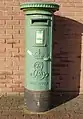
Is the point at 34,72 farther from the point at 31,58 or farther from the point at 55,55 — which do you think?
the point at 55,55

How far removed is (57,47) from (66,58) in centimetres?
31

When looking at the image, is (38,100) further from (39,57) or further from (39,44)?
(39,44)

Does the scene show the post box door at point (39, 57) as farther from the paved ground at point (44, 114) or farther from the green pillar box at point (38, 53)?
the paved ground at point (44, 114)

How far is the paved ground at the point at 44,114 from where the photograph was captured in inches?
210

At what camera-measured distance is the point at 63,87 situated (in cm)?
650

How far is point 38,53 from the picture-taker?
17.5 ft

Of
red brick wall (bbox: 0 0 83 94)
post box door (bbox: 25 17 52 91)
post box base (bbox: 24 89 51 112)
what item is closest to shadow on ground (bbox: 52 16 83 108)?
red brick wall (bbox: 0 0 83 94)

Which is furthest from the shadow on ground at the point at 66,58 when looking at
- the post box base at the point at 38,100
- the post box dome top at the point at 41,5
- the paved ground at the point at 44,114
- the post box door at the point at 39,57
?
the post box dome top at the point at 41,5

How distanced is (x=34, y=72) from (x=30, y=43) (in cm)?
53

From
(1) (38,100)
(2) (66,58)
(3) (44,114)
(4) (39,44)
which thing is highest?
(4) (39,44)

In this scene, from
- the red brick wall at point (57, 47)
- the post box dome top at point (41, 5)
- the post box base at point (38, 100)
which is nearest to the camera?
the post box dome top at point (41, 5)

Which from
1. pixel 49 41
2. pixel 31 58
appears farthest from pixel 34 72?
pixel 49 41

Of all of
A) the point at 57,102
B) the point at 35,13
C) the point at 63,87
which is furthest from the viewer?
the point at 63,87

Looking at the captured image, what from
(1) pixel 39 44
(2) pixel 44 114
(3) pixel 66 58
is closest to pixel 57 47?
(3) pixel 66 58
